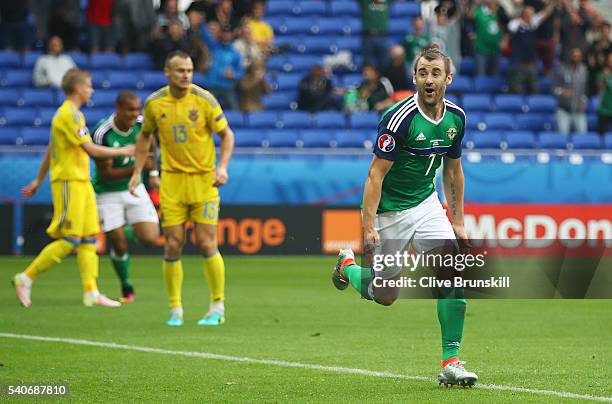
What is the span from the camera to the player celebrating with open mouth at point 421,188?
7703mm

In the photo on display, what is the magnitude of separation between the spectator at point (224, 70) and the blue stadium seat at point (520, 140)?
504 centimetres

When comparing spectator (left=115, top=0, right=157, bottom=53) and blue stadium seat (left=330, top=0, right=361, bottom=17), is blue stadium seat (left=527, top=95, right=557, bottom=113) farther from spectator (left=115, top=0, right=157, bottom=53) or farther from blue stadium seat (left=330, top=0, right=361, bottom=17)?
spectator (left=115, top=0, right=157, bottom=53)

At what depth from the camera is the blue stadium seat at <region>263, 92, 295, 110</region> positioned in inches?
949

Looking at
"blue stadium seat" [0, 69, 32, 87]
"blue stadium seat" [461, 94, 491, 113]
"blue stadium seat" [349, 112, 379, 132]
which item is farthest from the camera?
"blue stadium seat" [461, 94, 491, 113]

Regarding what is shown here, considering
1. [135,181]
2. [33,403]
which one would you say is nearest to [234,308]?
[135,181]

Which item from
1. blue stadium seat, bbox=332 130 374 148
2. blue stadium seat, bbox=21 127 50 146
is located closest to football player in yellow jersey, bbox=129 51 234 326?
blue stadium seat, bbox=332 130 374 148

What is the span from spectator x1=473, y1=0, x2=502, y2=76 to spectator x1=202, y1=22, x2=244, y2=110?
15.8 feet

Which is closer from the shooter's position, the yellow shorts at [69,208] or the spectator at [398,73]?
the yellow shorts at [69,208]

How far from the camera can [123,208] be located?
13.7m

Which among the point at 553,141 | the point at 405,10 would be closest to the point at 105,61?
the point at 405,10

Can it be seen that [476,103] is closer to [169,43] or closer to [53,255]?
[169,43]

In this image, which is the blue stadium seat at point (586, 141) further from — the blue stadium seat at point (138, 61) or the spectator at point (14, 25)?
the spectator at point (14, 25)

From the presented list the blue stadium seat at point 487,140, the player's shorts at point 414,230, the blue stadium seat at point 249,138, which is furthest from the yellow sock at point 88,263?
the blue stadium seat at point 487,140

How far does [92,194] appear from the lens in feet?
43.5
